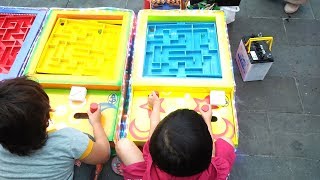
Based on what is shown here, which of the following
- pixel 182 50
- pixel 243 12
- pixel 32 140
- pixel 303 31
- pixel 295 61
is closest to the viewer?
pixel 32 140

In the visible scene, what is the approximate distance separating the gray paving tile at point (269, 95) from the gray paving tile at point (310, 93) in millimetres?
45

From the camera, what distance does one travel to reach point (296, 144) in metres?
1.98

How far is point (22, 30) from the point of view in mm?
1909

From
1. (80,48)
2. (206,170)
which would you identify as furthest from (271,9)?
(206,170)

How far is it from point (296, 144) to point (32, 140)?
1675mm

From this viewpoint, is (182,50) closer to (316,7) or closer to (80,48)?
(80,48)

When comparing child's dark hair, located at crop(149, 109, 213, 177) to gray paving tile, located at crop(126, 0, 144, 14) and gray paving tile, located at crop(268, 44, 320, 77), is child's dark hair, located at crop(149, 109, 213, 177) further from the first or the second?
gray paving tile, located at crop(126, 0, 144, 14)

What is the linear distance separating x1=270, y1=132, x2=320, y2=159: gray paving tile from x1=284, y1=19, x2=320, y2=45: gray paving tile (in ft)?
3.07

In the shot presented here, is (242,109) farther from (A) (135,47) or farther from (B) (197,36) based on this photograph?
(A) (135,47)

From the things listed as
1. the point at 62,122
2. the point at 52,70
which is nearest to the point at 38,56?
the point at 52,70

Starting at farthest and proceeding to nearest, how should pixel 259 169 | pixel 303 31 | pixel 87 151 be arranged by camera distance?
pixel 303 31
pixel 259 169
pixel 87 151

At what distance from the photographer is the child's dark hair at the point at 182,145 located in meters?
0.90

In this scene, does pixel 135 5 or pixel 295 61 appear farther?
pixel 135 5

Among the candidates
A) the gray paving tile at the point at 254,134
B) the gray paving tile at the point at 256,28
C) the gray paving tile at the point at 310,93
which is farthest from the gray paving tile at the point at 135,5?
the gray paving tile at the point at 310,93
